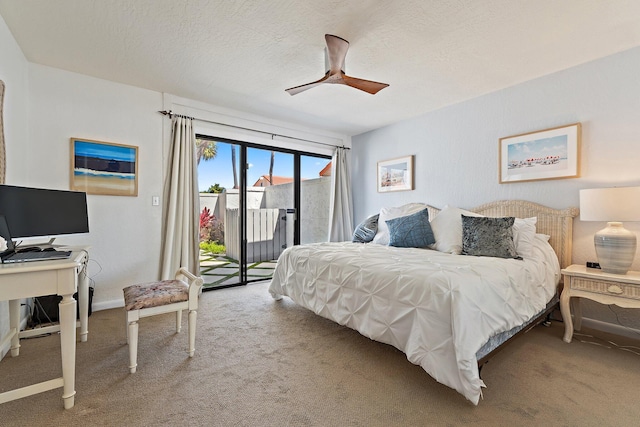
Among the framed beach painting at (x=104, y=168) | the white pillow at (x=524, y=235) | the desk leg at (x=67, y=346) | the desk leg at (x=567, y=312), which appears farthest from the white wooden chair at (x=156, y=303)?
the desk leg at (x=567, y=312)

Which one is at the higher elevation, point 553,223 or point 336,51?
point 336,51

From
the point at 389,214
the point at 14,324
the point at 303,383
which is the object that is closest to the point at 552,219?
the point at 389,214

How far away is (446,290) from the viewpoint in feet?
5.55

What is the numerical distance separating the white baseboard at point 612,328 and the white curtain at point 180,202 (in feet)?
13.7

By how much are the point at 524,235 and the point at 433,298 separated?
1572 mm

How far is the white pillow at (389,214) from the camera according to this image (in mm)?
3822

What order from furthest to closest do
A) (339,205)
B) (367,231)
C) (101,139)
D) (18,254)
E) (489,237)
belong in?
1. (339,205)
2. (367,231)
3. (101,139)
4. (489,237)
5. (18,254)

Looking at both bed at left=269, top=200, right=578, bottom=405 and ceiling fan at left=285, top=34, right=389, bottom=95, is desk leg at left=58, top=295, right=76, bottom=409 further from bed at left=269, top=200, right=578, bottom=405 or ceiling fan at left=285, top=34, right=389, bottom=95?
ceiling fan at left=285, top=34, right=389, bottom=95

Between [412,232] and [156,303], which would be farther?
[412,232]

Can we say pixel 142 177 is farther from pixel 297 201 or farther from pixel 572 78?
pixel 572 78

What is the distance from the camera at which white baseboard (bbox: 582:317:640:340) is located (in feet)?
8.13

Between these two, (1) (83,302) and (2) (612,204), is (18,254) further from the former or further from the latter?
(2) (612,204)

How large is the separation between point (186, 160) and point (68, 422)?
2.74 m

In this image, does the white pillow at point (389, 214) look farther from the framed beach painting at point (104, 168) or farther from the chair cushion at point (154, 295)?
the framed beach painting at point (104, 168)
